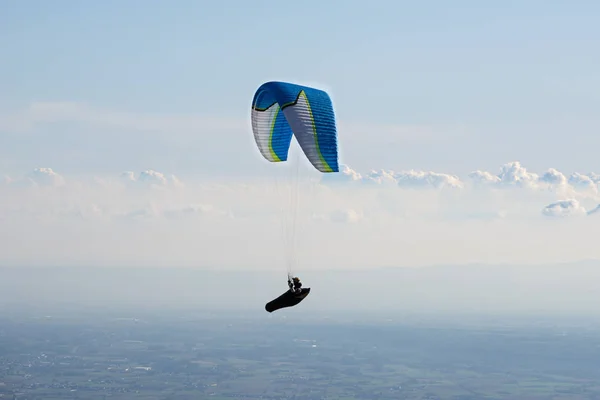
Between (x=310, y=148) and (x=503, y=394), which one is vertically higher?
(x=310, y=148)

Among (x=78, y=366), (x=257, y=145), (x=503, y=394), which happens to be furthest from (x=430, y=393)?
(x=257, y=145)

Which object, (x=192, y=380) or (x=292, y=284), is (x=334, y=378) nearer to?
(x=192, y=380)

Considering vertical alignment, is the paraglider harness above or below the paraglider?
below

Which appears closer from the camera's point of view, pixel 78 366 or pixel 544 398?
pixel 544 398

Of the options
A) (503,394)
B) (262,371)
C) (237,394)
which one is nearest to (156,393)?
(237,394)

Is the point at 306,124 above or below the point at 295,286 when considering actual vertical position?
above

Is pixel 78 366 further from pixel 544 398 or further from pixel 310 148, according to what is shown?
pixel 310 148

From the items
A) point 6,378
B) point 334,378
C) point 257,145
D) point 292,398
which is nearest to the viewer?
point 257,145

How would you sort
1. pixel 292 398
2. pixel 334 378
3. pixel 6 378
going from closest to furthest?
pixel 292 398, pixel 6 378, pixel 334 378

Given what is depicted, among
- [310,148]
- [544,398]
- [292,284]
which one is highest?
[310,148]

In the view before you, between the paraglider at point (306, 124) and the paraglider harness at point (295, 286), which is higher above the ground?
the paraglider at point (306, 124)
